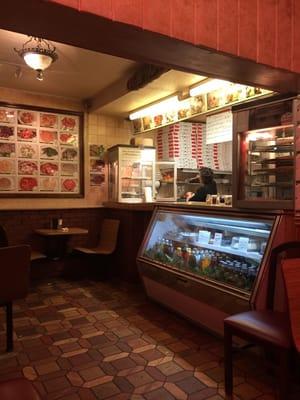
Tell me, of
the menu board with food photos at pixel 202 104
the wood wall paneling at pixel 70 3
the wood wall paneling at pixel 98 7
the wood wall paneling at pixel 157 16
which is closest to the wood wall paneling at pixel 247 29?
the wood wall paneling at pixel 157 16

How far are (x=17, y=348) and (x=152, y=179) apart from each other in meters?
3.72

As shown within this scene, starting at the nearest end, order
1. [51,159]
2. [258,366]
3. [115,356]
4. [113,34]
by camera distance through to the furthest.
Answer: [113,34], [258,366], [115,356], [51,159]

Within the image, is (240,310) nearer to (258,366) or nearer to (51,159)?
(258,366)

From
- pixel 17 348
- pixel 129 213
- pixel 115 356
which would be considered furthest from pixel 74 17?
pixel 129 213

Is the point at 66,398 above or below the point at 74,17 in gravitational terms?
below

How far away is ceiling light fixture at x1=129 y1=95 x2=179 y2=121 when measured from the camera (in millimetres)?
4746

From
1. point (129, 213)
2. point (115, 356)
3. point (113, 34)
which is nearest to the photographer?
point (113, 34)

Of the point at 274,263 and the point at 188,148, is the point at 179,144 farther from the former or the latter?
the point at 274,263

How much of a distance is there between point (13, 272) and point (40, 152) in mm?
3032

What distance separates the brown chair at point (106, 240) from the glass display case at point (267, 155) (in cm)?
275

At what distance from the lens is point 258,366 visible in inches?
102

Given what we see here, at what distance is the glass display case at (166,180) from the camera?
6.38 m

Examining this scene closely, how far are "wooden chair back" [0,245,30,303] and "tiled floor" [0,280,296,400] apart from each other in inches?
20.2

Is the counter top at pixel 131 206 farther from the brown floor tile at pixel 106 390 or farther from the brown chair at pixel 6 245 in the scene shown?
the brown floor tile at pixel 106 390
